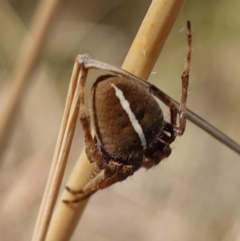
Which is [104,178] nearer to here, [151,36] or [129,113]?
[129,113]

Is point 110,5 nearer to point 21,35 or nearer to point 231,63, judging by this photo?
point 21,35

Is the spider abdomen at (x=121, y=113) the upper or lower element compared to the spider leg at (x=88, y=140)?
upper

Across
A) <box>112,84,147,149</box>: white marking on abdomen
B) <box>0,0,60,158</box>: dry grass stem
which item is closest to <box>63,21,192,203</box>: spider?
<box>112,84,147,149</box>: white marking on abdomen

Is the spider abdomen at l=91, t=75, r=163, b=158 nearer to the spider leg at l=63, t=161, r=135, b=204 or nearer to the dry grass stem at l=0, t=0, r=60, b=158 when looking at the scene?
the spider leg at l=63, t=161, r=135, b=204

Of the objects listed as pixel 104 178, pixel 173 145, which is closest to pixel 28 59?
pixel 104 178

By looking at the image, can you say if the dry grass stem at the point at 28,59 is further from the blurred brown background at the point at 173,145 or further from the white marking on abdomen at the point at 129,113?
the blurred brown background at the point at 173,145

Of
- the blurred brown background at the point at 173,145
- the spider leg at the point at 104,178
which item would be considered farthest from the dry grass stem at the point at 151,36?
the blurred brown background at the point at 173,145
